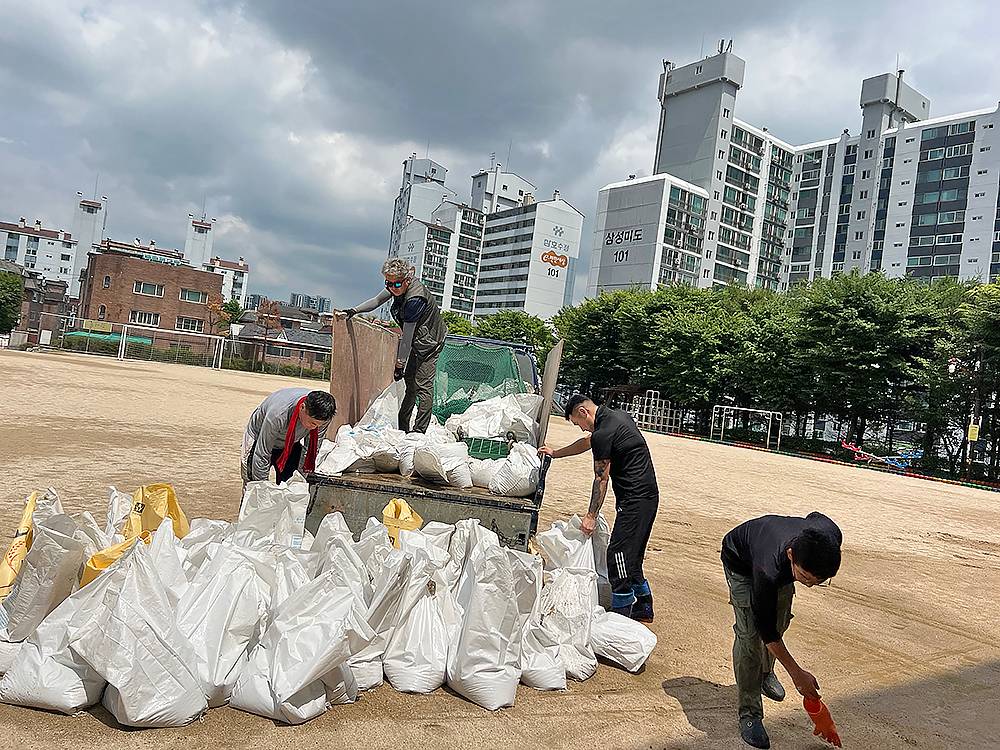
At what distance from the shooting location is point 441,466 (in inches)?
176

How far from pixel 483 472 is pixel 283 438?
125 cm

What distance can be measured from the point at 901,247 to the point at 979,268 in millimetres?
7203

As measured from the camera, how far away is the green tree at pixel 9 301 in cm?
5094

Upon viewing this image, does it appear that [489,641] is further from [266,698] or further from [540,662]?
[266,698]

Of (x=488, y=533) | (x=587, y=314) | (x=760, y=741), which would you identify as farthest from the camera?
(x=587, y=314)

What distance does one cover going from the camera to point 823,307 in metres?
28.0

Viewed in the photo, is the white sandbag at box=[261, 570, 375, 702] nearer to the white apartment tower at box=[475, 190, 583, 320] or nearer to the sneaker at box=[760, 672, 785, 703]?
the sneaker at box=[760, 672, 785, 703]

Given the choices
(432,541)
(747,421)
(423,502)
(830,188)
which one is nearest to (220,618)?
(432,541)

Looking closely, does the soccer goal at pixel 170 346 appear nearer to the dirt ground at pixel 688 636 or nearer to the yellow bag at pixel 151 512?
the dirt ground at pixel 688 636

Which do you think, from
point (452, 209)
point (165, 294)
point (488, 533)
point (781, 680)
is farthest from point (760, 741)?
point (452, 209)

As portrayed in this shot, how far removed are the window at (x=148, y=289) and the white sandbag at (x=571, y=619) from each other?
59.8m

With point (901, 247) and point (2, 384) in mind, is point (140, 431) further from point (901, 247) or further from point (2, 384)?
point (901, 247)

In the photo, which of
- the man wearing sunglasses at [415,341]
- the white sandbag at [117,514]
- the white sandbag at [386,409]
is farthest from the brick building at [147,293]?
the white sandbag at [117,514]

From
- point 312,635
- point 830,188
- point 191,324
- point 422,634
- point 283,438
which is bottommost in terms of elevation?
point 422,634
